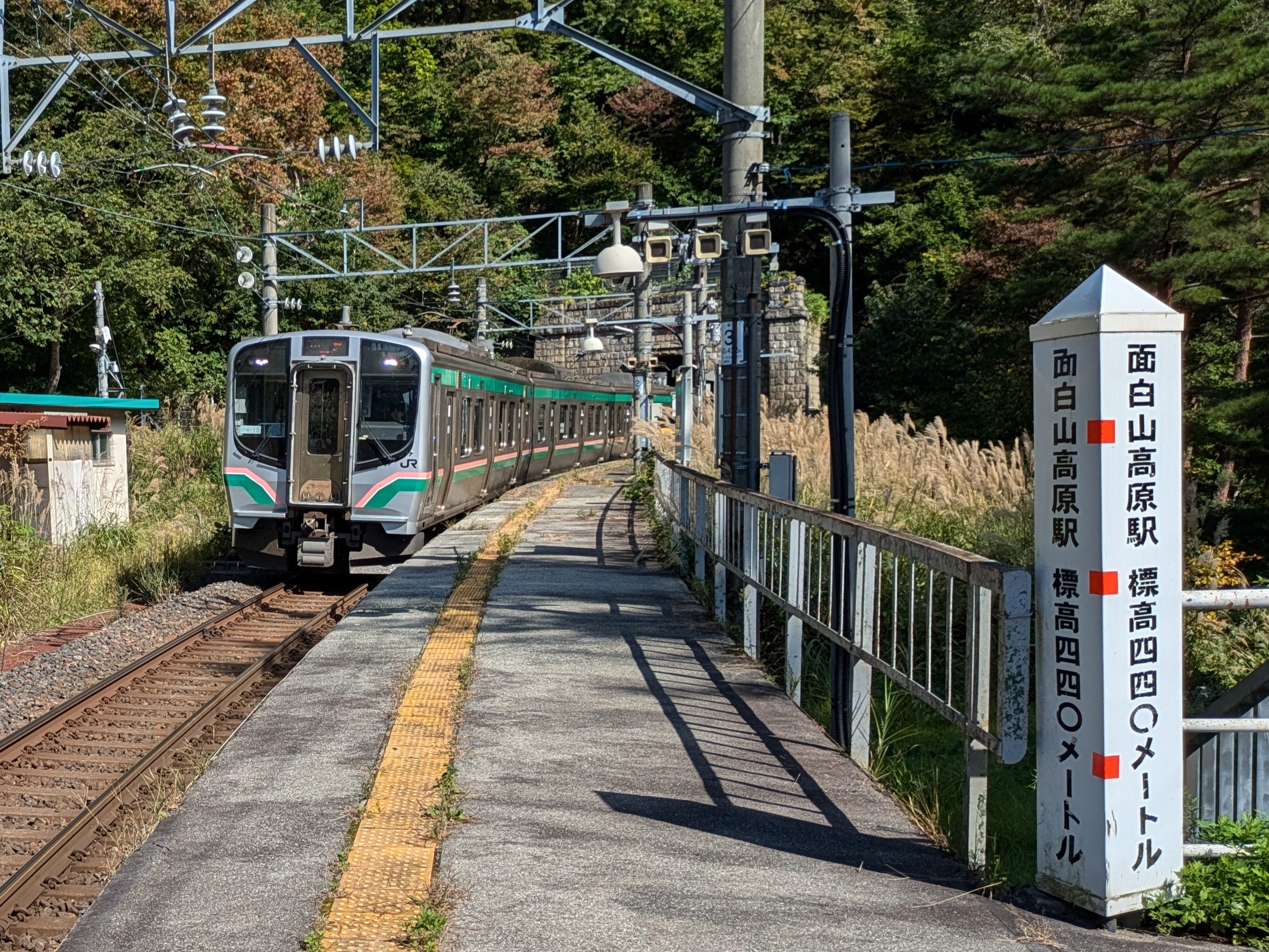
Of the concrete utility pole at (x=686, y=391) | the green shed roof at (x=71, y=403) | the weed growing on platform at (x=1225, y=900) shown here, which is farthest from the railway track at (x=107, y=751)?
the concrete utility pole at (x=686, y=391)

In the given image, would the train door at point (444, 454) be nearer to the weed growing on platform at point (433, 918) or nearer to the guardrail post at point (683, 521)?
the guardrail post at point (683, 521)

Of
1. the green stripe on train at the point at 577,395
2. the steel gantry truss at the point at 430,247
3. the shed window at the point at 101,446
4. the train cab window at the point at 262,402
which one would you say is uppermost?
the steel gantry truss at the point at 430,247

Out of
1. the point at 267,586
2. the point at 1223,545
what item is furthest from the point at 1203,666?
the point at 267,586

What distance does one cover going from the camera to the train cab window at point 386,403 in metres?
14.4

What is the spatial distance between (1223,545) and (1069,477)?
32.0 feet

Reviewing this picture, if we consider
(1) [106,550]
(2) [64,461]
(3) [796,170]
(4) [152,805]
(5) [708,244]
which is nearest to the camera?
(4) [152,805]

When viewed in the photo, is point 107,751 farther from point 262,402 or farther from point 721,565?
point 262,402

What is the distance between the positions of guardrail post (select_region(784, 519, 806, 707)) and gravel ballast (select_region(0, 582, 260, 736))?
503 centimetres

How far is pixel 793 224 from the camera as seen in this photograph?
5075 cm

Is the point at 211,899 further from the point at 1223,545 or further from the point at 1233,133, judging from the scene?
the point at 1233,133

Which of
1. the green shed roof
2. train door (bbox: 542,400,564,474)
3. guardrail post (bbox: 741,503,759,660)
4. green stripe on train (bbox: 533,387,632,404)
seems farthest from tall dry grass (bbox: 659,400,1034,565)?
train door (bbox: 542,400,564,474)

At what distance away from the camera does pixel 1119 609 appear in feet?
13.3

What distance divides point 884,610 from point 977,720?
4.93m

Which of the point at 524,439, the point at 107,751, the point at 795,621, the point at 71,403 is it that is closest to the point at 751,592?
the point at 795,621
